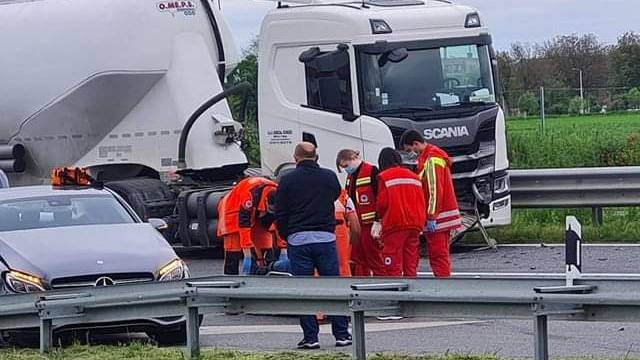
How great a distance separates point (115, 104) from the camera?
59.5 feet

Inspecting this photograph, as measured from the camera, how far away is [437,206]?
13.3 metres

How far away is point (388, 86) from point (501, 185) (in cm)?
205

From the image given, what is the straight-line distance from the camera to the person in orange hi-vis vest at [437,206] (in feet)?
43.6

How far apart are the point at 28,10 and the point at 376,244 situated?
7814mm

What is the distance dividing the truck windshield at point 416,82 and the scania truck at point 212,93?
0.06ft

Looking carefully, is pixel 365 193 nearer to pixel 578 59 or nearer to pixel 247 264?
pixel 247 264

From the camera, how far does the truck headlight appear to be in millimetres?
17047

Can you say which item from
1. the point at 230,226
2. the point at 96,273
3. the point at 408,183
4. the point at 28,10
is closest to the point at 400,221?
the point at 408,183

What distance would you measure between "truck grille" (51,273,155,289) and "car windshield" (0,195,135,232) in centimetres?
134

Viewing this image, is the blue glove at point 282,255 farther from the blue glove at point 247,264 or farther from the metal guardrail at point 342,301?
the metal guardrail at point 342,301

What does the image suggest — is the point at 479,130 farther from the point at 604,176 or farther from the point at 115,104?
the point at 115,104

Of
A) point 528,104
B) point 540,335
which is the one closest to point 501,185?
point 540,335

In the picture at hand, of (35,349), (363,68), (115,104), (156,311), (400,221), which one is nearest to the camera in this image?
(156,311)

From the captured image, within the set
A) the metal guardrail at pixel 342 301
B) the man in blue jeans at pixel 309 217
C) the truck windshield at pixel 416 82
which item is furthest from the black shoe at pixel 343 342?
the truck windshield at pixel 416 82
